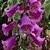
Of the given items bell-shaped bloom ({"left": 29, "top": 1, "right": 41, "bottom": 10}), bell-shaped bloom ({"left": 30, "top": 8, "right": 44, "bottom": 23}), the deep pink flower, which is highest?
bell-shaped bloom ({"left": 29, "top": 1, "right": 41, "bottom": 10})

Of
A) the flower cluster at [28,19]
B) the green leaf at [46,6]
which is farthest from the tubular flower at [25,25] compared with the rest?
the green leaf at [46,6]

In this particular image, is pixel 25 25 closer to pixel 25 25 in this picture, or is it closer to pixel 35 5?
pixel 25 25

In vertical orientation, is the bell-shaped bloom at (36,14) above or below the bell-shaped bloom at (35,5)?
below

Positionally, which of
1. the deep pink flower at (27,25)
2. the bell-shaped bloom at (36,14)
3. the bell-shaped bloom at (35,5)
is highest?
the bell-shaped bloom at (35,5)

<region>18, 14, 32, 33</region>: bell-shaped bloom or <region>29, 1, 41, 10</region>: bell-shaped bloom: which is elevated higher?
<region>29, 1, 41, 10</region>: bell-shaped bloom

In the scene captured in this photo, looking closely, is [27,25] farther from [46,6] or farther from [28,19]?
[46,6]

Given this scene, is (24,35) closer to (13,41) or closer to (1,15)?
(13,41)

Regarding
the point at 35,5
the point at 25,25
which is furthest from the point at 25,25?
the point at 35,5

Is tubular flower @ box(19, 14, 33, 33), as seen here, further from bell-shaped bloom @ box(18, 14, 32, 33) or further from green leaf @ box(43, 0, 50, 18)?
green leaf @ box(43, 0, 50, 18)

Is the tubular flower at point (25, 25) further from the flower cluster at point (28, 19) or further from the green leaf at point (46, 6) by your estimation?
the green leaf at point (46, 6)

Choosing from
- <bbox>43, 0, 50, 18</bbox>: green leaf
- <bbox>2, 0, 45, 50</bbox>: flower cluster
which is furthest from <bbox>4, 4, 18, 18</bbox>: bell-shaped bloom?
<bbox>43, 0, 50, 18</bbox>: green leaf

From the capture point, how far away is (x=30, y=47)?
1224 millimetres

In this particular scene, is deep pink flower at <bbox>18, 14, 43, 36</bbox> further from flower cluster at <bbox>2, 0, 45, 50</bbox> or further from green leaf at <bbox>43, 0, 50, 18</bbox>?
green leaf at <bbox>43, 0, 50, 18</bbox>

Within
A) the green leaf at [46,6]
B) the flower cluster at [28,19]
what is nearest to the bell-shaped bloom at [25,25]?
the flower cluster at [28,19]
